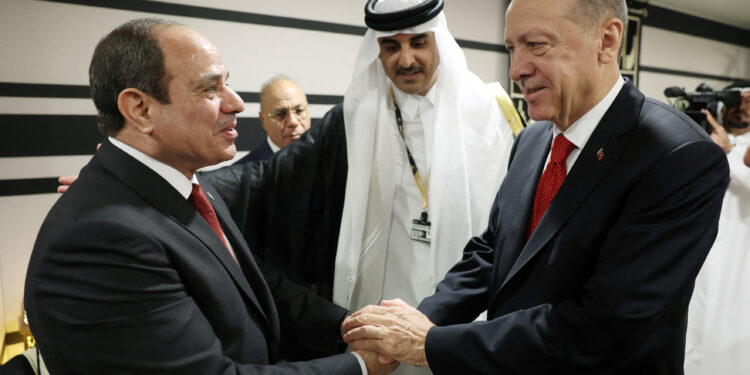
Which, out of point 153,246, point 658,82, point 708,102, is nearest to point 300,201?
point 153,246

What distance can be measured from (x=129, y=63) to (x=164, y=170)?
27 cm

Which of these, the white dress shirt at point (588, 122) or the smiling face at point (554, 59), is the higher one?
the smiling face at point (554, 59)

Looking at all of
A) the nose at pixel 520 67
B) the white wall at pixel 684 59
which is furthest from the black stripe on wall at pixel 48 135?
the white wall at pixel 684 59

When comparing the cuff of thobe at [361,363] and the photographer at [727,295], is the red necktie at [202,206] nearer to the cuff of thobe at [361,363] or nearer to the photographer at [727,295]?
the cuff of thobe at [361,363]

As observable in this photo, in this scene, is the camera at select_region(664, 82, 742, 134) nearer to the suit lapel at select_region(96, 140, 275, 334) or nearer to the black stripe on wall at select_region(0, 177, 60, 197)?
the suit lapel at select_region(96, 140, 275, 334)

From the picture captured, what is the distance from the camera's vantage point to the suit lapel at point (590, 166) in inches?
48.2

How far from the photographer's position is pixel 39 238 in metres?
1.11

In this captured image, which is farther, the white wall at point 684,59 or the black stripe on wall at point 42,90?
the white wall at point 684,59

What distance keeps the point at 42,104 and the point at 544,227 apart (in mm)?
3001

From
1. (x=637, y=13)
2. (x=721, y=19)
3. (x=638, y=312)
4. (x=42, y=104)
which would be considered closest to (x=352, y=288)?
(x=638, y=312)

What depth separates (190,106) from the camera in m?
1.29

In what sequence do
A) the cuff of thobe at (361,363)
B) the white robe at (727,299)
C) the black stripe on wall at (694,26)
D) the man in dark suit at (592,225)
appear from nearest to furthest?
1. the man in dark suit at (592,225)
2. the cuff of thobe at (361,363)
3. the white robe at (727,299)
4. the black stripe on wall at (694,26)

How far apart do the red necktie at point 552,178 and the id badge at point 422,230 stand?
0.77 m

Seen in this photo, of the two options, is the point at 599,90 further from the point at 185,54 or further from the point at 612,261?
the point at 185,54
